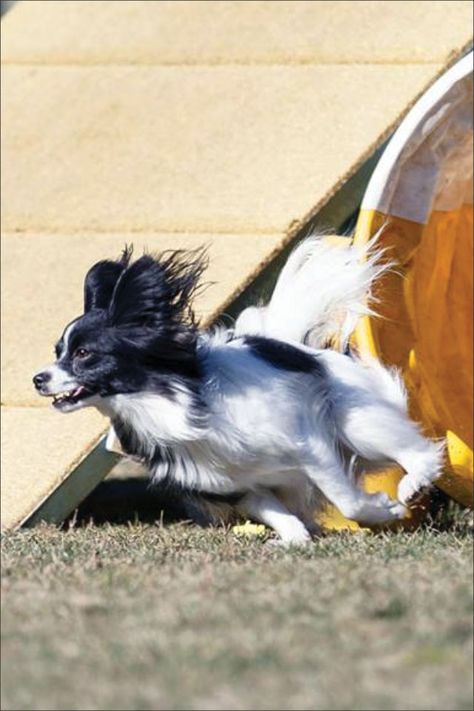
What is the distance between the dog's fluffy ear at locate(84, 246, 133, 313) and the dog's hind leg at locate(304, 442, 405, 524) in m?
0.95

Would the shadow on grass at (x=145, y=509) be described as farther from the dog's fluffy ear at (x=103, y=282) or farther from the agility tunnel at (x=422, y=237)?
the dog's fluffy ear at (x=103, y=282)

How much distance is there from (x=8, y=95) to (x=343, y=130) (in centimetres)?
229

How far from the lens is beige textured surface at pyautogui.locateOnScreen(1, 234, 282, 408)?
7.19m

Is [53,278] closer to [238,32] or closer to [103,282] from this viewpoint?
[238,32]

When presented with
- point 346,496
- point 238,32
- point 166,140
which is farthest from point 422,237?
point 238,32

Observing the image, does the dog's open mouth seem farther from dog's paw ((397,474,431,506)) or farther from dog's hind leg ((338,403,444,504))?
dog's paw ((397,474,431,506))

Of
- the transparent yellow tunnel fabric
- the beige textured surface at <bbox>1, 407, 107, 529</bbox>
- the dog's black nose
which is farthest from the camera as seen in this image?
the beige textured surface at <bbox>1, 407, 107, 529</bbox>

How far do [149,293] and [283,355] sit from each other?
23.9 inches

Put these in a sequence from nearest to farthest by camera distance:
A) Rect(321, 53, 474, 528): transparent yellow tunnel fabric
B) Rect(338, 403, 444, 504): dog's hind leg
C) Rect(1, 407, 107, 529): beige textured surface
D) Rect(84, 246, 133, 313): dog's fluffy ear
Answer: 1. Rect(84, 246, 133, 313): dog's fluffy ear
2. Rect(338, 403, 444, 504): dog's hind leg
3. Rect(321, 53, 474, 528): transparent yellow tunnel fabric
4. Rect(1, 407, 107, 529): beige textured surface

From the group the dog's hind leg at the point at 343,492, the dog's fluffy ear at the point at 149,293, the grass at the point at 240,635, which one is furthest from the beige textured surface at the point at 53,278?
the grass at the point at 240,635

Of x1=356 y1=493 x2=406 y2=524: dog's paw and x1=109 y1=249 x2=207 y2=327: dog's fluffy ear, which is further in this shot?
x1=356 y1=493 x2=406 y2=524: dog's paw

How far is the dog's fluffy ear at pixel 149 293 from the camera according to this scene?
535 cm

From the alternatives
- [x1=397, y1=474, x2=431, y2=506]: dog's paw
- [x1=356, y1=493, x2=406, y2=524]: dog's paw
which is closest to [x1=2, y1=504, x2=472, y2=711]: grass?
[x1=356, y1=493, x2=406, y2=524]: dog's paw

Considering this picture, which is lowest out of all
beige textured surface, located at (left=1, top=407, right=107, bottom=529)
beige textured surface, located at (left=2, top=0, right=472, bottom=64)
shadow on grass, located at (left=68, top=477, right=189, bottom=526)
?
shadow on grass, located at (left=68, top=477, right=189, bottom=526)
